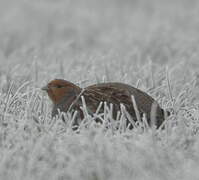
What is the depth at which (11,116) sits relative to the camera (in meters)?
4.07

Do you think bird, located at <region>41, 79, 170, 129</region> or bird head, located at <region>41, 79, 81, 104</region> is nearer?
bird, located at <region>41, 79, 170, 129</region>

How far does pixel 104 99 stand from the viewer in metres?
4.53

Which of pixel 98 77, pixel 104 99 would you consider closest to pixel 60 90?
pixel 104 99

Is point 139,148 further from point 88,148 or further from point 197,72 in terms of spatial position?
point 197,72

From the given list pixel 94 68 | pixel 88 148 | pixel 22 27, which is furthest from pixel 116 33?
pixel 88 148

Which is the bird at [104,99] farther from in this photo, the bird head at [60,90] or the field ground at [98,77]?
the field ground at [98,77]

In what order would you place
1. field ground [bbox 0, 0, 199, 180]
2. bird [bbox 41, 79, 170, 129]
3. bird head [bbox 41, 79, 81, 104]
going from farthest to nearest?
bird head [bbox 41, 79, 81, 104], bird [bbox 41, 79, 170, 129], field ground [bbox 0, 0, 199, 180]

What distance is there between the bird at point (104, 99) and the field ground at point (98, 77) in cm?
13

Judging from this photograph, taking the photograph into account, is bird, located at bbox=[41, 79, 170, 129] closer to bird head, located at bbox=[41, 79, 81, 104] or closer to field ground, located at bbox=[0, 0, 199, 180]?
bird head, located at bbox=[41, 79, 81, 104]

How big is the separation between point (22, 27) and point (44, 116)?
546cm

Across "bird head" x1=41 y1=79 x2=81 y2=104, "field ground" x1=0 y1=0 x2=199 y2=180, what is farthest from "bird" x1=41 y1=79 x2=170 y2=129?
"field ground" x1=0 y1=0 x2=199 y2=180

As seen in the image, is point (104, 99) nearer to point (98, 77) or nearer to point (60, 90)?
point (60, 90)

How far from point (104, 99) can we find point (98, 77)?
131cm

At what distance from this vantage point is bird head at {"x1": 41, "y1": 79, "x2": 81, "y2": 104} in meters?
4.74
